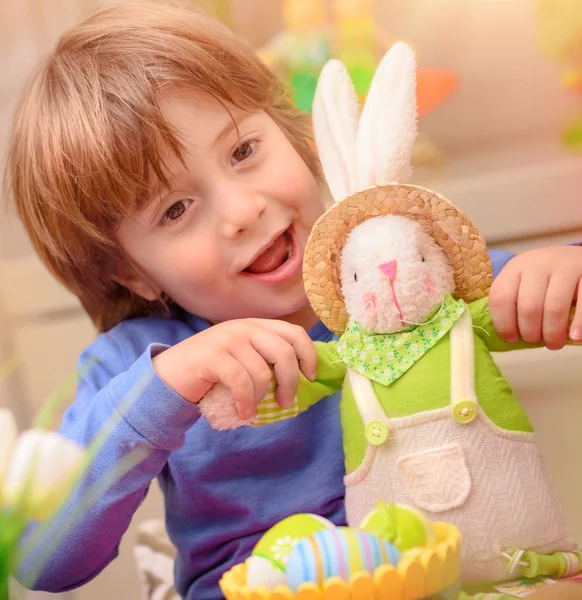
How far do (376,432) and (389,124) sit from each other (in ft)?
0.64

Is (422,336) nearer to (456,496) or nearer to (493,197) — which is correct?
(456,496)

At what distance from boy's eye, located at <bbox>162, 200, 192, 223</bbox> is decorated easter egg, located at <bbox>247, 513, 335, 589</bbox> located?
0.92ft

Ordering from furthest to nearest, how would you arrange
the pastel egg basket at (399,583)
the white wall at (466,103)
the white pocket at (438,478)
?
the white wall at (466,103) < the white pocket at (438,478) < the pastel egg basket at (399,583)

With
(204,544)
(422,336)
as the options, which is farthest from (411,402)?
(204,544)

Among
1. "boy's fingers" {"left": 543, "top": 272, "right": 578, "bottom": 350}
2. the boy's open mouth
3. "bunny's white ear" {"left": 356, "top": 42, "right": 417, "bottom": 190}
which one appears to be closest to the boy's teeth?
the boy's open mouth

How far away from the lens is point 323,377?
18.8 inches

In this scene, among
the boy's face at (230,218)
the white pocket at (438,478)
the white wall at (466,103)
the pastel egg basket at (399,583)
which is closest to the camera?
the pastel egg basket at (399,583)

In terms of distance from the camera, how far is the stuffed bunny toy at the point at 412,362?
0.42 meters

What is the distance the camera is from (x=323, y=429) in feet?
1.99

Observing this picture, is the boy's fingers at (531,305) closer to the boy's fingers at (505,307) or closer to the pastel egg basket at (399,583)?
the boy's fingers at (505,307)

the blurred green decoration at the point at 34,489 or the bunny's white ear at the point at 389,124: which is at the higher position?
the bunny's white ear at the point at 389,124

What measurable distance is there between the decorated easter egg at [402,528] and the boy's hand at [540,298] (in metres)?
0.16

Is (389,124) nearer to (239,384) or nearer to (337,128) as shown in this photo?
(337,128)

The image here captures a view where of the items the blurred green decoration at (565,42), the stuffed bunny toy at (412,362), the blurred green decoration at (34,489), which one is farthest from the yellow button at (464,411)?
the blurred green decoration at (565,42)
